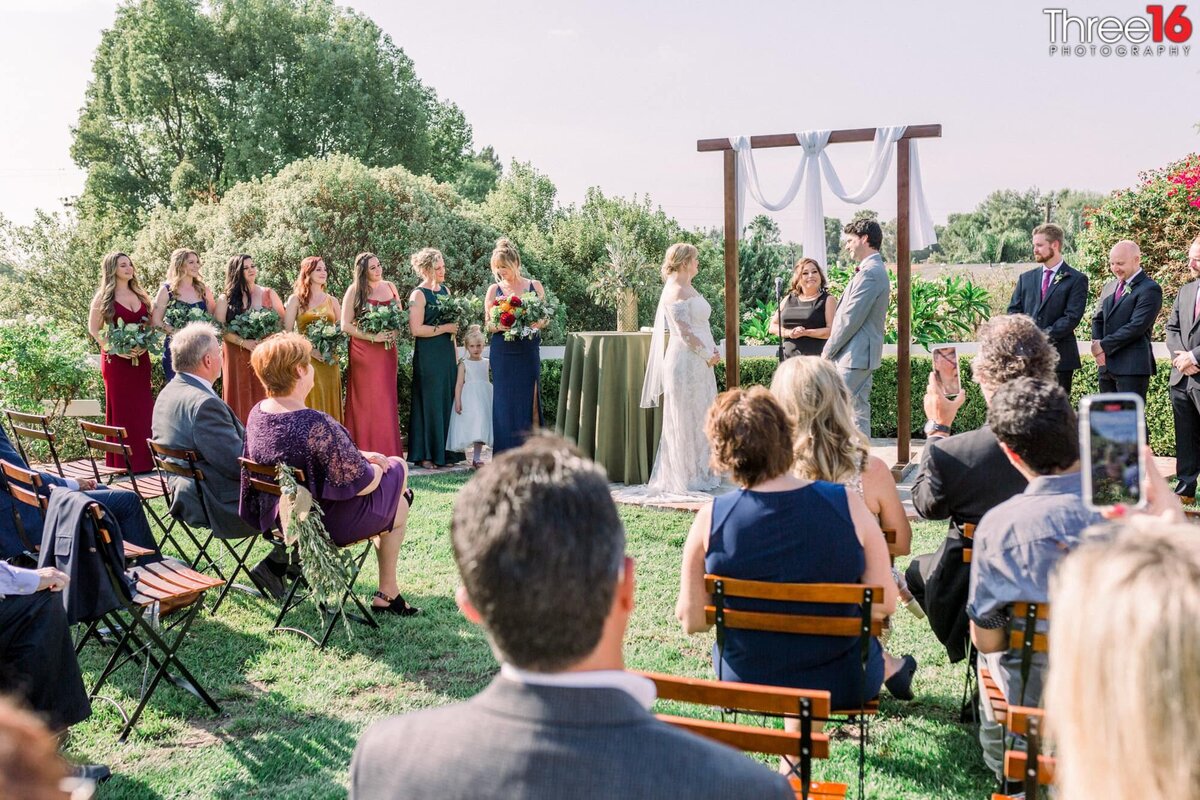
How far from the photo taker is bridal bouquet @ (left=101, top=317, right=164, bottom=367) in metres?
9.62

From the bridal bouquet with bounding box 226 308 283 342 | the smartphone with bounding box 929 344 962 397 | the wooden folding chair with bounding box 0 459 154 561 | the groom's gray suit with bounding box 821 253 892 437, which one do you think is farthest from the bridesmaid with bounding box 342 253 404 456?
the smartphone with bounding box 929 344 962 397

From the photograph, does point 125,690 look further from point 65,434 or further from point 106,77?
point 106,77

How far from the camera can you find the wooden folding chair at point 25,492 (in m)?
4.56

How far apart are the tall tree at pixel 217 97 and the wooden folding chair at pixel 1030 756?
120 ft

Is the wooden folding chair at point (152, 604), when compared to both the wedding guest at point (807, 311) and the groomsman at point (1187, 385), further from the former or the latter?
the groomsman at point (1187, 385)

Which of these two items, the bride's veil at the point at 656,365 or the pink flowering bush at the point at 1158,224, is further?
the pink flowering bush at the point at 1158,224

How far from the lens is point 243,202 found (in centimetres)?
1588

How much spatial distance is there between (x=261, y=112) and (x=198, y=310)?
93.9ft

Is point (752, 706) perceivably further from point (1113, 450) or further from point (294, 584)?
point (294, 584)

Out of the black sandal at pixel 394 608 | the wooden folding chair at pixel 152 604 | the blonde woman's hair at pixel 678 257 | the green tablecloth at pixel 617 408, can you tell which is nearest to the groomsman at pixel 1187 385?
the blonde woman's hair at pixel 678 257

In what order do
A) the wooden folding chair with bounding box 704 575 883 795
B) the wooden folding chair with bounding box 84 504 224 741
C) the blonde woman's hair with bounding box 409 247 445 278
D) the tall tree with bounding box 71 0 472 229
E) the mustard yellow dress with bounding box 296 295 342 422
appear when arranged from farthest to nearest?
the tall tree with bounding box 71 0 472 229 < the blonde woman's hair with bounding box 409 247 445 278 < the mustard yellow dress with bounding box 296 295 342 422 < the wooden folding chair with bounding box 84 504 224 741 < the wooden folding chair with bounding box 704 575 883 795

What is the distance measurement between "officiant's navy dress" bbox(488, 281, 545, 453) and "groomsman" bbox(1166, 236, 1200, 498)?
603 centimetres

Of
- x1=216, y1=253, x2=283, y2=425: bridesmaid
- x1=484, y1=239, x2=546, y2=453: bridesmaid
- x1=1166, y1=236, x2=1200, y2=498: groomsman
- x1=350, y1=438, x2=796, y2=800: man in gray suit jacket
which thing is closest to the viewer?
x1=350, y1=438, x2=796, y2=800: man in gray suit jacket

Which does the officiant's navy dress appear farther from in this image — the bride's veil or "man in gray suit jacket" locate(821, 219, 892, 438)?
"man in gray suit jacket" locate(821, 219, 892, 438)
